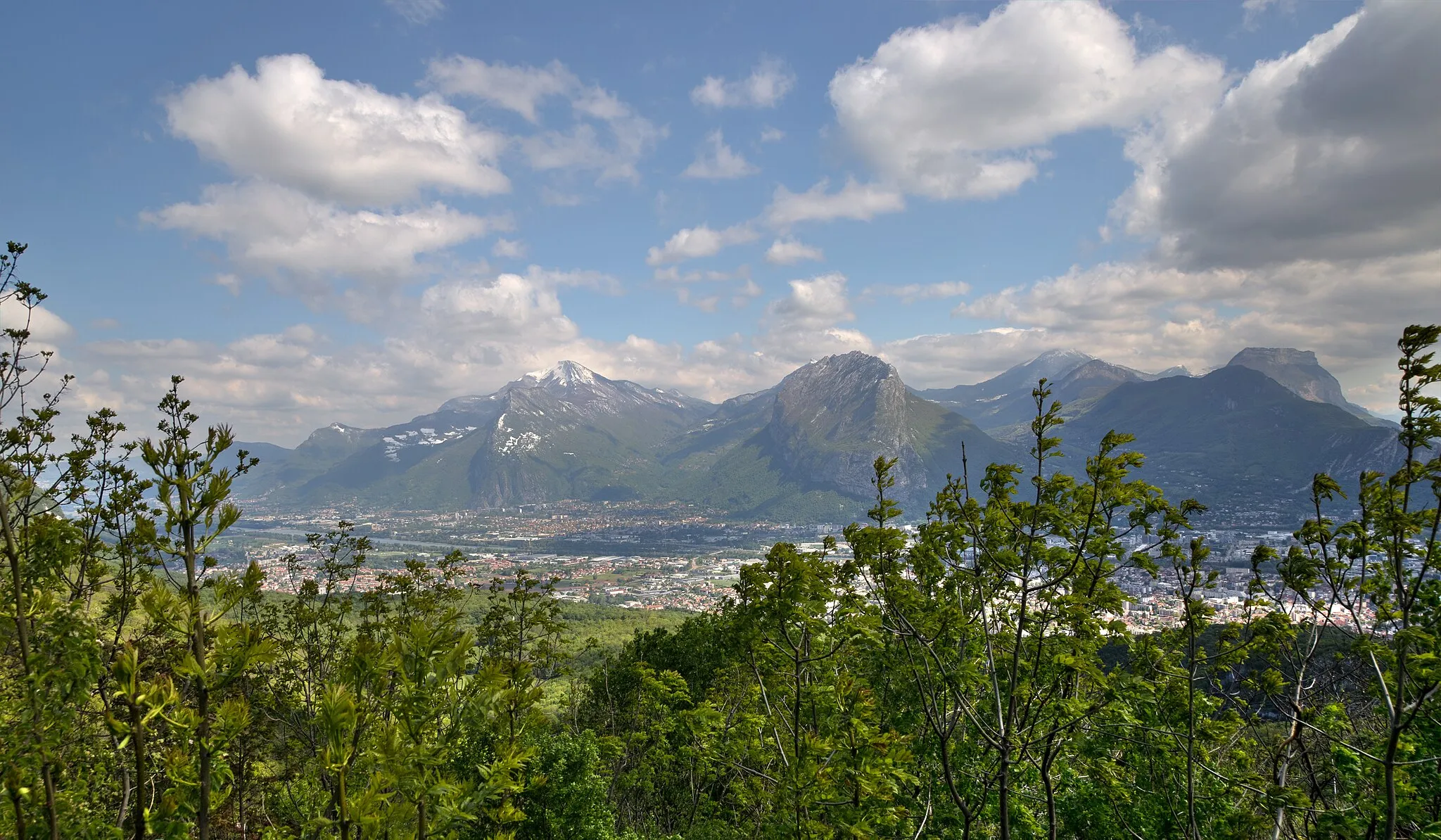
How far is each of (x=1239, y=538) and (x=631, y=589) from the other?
5696 inches

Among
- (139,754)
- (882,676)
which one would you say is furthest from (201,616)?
(882,676)

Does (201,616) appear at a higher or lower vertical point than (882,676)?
higher

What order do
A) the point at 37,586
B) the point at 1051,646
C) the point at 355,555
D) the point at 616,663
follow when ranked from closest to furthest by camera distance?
the point at 37,586, the point at 1051,646, the point at 355,555, the point at 616,663

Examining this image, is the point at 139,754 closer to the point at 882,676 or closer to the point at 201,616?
the point at 201,616

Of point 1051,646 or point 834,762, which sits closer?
point 1051,646

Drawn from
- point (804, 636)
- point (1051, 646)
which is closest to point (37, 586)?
point (804, 636)

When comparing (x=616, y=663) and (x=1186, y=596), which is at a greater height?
(x=1186, y=596)

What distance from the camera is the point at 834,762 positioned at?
7.07 m

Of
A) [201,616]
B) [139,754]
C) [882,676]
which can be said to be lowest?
[882,676]

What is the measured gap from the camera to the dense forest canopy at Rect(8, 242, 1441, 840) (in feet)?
11.0

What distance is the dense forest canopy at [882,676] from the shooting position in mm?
3367

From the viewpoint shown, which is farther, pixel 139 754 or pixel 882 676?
pixel 882 676

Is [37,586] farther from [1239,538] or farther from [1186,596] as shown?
[1239,538]

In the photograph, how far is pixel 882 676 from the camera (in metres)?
9.52
